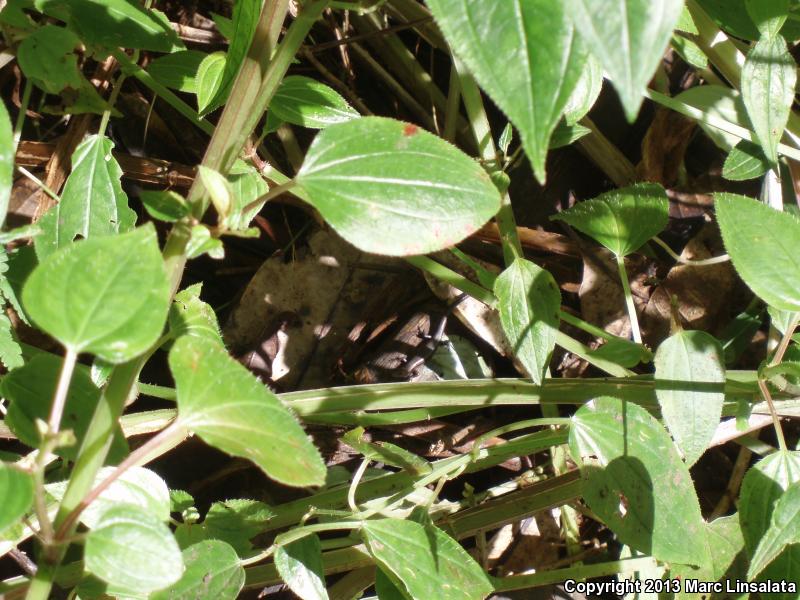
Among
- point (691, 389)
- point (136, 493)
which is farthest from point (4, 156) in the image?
point (691, 389)

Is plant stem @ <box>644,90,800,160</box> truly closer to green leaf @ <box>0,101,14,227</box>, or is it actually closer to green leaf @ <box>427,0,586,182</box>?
green leaf @ <box>427,0,586,182</box>

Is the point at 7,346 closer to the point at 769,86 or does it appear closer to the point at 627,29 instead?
the point at 627,29

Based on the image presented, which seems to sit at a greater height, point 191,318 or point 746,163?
point 746,163

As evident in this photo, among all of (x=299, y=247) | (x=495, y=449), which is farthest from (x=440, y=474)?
(x=299, y=247)

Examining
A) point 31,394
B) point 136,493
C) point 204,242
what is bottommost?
point 136,493

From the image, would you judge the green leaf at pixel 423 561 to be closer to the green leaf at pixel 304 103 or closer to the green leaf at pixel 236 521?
the green leaf at pixel 236 521

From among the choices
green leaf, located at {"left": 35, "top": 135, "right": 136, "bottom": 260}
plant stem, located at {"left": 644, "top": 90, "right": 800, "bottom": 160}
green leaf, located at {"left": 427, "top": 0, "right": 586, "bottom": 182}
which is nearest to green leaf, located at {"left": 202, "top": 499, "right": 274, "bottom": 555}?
green leaf, located at {"left": 35, "top": 135, "right": 136, "bottom": 260}

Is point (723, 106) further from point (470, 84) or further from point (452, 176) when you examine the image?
point (452, 176)
